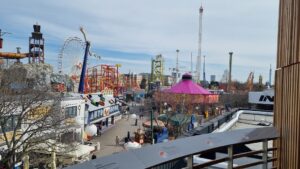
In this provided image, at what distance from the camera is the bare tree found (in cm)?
A: 1380

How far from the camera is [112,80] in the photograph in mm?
60469

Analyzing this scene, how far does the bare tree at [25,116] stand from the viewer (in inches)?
543

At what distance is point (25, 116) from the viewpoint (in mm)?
15672

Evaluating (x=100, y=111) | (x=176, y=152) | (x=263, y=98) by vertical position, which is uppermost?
(x=176, y=152)

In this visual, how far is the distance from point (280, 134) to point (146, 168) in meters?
3.00

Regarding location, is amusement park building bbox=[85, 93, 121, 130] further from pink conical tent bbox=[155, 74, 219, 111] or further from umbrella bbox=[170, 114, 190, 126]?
umbrella bbox=[170, 114, 190, 126]

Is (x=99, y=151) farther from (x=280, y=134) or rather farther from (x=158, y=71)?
(x=158, y=71)

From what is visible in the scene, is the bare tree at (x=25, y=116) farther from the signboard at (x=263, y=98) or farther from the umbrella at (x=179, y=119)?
the signboard at (x=263, y=98)

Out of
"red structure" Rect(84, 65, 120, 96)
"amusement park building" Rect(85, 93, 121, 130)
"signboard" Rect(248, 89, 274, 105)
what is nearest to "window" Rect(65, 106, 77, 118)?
"amusement park building" Rect(85, 93, 121, 130)

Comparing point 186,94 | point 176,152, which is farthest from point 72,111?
point 176,152

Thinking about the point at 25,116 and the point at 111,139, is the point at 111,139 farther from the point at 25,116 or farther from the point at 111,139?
the point at 25,116

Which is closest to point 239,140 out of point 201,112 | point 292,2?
point 292,2

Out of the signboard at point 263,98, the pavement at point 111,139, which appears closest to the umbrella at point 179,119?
the pavement at point 111,139

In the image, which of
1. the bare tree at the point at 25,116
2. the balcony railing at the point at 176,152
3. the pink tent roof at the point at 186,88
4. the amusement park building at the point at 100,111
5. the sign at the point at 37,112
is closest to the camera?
the balcony railing at the point at 176,152
